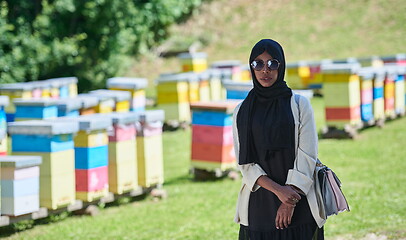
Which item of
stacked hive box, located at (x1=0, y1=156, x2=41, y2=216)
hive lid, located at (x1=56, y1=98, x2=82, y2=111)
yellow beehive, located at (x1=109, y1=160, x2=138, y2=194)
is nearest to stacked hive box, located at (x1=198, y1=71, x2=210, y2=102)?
hive lid, located at (x1=56, y1=98, x2=82, y2=111)

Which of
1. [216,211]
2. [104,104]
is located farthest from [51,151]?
[104,104]

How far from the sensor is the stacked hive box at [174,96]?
16.1 metres

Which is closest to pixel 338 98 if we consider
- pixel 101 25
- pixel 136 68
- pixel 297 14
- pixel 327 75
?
pixel 327 75

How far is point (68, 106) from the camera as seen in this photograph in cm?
1105

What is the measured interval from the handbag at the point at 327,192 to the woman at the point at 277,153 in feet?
0.12

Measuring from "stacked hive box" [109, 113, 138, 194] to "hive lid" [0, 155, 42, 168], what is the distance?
1.43m

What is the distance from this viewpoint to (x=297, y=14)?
1254 inches

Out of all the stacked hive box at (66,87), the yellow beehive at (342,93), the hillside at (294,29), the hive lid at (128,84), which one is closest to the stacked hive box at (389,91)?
the yellow beehive at (342,93)

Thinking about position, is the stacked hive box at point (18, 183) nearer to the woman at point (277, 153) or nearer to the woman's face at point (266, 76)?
the woman at point (277, 153)

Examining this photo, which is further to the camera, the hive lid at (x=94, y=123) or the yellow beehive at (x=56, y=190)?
the hive lid at (x=94, y=123)

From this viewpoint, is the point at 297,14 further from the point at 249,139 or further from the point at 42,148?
the point at 249,139

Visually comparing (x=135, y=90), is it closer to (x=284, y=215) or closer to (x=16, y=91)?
(x=16, y=91)

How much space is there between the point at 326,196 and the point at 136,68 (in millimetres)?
25406

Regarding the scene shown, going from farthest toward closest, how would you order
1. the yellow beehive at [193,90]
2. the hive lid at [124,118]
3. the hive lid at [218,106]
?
the yellow beehive at [193,90] < the hive lid at [218,106] < the hive lid at [124,118]
